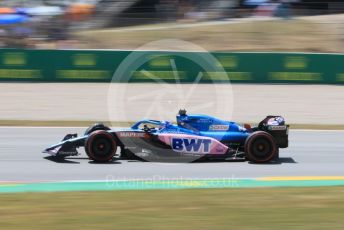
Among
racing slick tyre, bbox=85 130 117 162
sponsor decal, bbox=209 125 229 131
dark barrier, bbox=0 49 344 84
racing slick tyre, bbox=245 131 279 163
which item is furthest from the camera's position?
dark barrier, bbox=0 49 344 84

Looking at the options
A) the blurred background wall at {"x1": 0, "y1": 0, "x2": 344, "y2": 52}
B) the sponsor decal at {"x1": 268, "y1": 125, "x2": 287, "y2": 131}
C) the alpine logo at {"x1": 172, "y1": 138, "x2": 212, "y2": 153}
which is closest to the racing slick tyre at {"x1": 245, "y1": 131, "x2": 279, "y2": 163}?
the sponsor decal at {"x1": 268, "y1": 125, "x2": 287, "y2": 131}

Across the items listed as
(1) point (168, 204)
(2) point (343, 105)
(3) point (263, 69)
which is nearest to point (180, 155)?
(1) point (168, 204)

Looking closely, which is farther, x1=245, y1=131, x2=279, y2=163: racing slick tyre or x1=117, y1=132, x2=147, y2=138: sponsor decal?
x1=245, y1=131, x2=279, y2=163: racing slick tyre

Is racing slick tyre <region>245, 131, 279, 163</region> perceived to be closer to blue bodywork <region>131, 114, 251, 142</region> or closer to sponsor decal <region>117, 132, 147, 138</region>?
blue bodywork <region>131, 114, 251, 142</region>

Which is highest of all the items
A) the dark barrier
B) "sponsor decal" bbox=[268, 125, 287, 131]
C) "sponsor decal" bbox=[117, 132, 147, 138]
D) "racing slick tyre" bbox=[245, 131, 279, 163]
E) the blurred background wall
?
the blurred background wall

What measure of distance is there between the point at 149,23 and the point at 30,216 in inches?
853

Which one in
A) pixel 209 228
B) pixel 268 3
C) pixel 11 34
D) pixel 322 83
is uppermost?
pixel 268 3

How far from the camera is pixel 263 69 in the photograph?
22359 millimetres

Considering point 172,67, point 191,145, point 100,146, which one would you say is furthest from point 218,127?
point 172,67

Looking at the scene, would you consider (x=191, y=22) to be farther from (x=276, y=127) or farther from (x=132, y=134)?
(x=132, y=134)

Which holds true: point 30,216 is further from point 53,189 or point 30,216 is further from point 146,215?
point 53,189

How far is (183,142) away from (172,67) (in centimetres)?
1176

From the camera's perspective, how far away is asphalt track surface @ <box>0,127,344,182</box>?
9.59 meters

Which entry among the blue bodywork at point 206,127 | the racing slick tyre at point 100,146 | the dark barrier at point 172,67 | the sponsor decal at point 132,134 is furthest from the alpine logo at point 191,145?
the dark barrier at point 172,67
